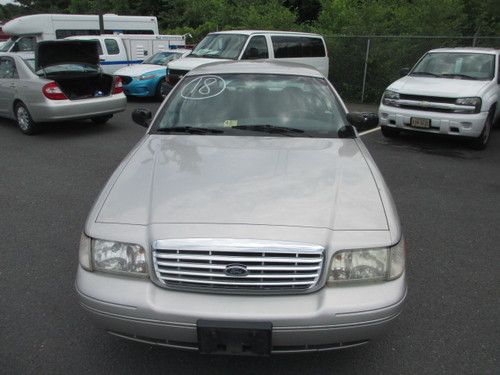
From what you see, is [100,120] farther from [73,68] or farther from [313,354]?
[313,354]

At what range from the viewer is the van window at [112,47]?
15789mm

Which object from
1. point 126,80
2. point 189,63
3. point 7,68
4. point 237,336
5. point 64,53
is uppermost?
point 237,336

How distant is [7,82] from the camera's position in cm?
900

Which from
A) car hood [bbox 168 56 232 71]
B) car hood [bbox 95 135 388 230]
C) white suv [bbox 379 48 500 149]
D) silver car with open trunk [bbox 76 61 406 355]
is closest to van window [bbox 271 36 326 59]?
car hood [bbox 168 56 232 71]

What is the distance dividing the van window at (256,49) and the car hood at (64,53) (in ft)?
11.6

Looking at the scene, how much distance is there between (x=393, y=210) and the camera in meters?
2.69

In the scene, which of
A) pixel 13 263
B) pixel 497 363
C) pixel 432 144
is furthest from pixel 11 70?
pixel 497 363

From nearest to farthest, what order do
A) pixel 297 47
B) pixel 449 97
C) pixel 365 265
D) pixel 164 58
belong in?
1. pixel 365 265
2. pixel 449 97
3. pixel 297 47
4. pixel 164 58

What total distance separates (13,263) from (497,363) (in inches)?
142

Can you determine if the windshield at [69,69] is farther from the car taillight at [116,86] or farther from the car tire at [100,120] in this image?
the car tire at [100,120]

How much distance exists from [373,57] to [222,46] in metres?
4.85

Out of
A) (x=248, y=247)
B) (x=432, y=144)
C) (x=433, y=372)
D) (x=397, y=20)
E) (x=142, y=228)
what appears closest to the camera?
(x=248, y=247)

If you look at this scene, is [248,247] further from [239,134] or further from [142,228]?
[239,134]

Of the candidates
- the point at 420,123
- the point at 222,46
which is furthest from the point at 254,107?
the point at 222,46
